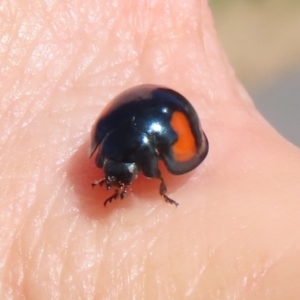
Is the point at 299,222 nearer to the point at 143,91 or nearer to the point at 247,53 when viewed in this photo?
the point at 143,91

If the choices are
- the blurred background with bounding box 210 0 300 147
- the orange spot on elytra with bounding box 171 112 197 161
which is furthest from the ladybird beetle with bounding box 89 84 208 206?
the blurred background with bounding box 210 0 300 147

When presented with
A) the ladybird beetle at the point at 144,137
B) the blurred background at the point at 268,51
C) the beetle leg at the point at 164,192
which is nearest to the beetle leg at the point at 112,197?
the ladybird beetle at the point at 144,137

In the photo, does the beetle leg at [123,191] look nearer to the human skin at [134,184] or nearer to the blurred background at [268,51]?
the human skin at [134,184]

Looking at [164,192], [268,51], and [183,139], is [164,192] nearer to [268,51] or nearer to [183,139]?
[183,139]


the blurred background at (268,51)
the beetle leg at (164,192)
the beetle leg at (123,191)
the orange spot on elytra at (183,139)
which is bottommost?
the blurred background at (268,51)

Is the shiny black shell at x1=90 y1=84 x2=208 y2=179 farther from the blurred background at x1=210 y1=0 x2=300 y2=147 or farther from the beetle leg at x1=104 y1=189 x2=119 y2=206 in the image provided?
the blurred background at x1=210 y1=0 x2=300 y2=147

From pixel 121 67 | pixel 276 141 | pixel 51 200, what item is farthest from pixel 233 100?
pixel 51 200

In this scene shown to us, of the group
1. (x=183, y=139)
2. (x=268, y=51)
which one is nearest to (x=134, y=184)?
(x=183, y=139)

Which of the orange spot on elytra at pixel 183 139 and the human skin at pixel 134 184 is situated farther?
the orange spot on elytra at pixel 183 139

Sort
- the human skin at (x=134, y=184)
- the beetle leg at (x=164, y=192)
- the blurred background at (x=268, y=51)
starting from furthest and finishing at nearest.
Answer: the blurred background at (x=268, y=51)
the beetle leg at (x=164, y=192)
the human skin at (x=134, y=184)
